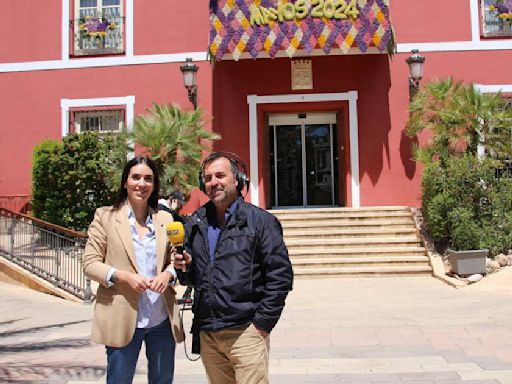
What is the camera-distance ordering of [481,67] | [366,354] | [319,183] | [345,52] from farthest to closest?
[319,183] → [481,67] → [345,52] → [366,354]

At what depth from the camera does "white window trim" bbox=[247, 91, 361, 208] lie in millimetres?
13906

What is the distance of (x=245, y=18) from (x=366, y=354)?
938 centimetres

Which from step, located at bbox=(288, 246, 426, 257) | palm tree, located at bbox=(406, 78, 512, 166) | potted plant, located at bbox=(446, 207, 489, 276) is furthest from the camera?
step, located at bbox=(288, 246, 426, 257)

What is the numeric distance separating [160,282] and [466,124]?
953 cm

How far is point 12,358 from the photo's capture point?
17.4 ft

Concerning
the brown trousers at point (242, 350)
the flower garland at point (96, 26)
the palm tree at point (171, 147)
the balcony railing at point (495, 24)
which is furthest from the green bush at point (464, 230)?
the flower garland at point (96, 26)

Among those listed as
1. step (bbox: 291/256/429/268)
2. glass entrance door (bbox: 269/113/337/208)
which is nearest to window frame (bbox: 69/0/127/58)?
glass entrance door (bbox: 269/113/337/208)

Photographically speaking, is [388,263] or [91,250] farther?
[388,263]

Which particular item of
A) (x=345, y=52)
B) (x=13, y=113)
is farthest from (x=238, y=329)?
(x=13, y=113)

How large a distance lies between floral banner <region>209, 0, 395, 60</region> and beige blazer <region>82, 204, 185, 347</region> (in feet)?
33.2

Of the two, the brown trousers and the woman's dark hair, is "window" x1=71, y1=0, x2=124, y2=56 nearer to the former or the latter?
the woman's dark hair

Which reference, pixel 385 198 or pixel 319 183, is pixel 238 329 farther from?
pixel 319 183

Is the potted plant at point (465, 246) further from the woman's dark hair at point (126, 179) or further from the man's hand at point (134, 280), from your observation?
the man's hand at point (134, 280)

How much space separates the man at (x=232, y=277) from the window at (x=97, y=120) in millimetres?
12000
